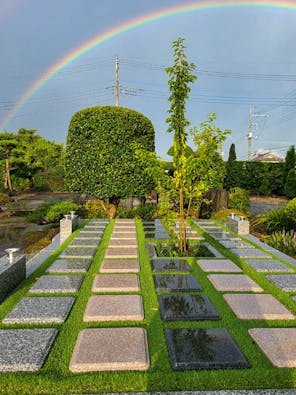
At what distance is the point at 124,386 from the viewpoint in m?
2.31

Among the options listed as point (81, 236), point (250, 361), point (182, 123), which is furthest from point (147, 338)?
point (81, 236)

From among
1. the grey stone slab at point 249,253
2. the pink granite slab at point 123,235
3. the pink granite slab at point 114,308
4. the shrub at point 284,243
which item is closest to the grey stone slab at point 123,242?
the pink granite slab at point 123,235

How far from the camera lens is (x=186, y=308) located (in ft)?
12.1

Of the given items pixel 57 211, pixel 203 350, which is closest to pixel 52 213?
pixel 57 211

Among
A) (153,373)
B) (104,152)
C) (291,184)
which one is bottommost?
(153,373)

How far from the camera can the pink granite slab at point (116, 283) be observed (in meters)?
4.25

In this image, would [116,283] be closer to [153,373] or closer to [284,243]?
[153,373]

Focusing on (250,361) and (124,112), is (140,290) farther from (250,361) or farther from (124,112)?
(124,112)

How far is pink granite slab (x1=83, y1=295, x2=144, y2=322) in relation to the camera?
3391 millimetres

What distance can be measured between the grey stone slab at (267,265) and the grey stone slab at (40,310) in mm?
3163

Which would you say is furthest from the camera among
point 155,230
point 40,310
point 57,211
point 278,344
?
point 57,211

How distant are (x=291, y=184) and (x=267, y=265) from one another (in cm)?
1843

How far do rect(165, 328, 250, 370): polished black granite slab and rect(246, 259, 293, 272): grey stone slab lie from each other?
2383mm

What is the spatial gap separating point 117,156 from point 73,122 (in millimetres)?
1939
